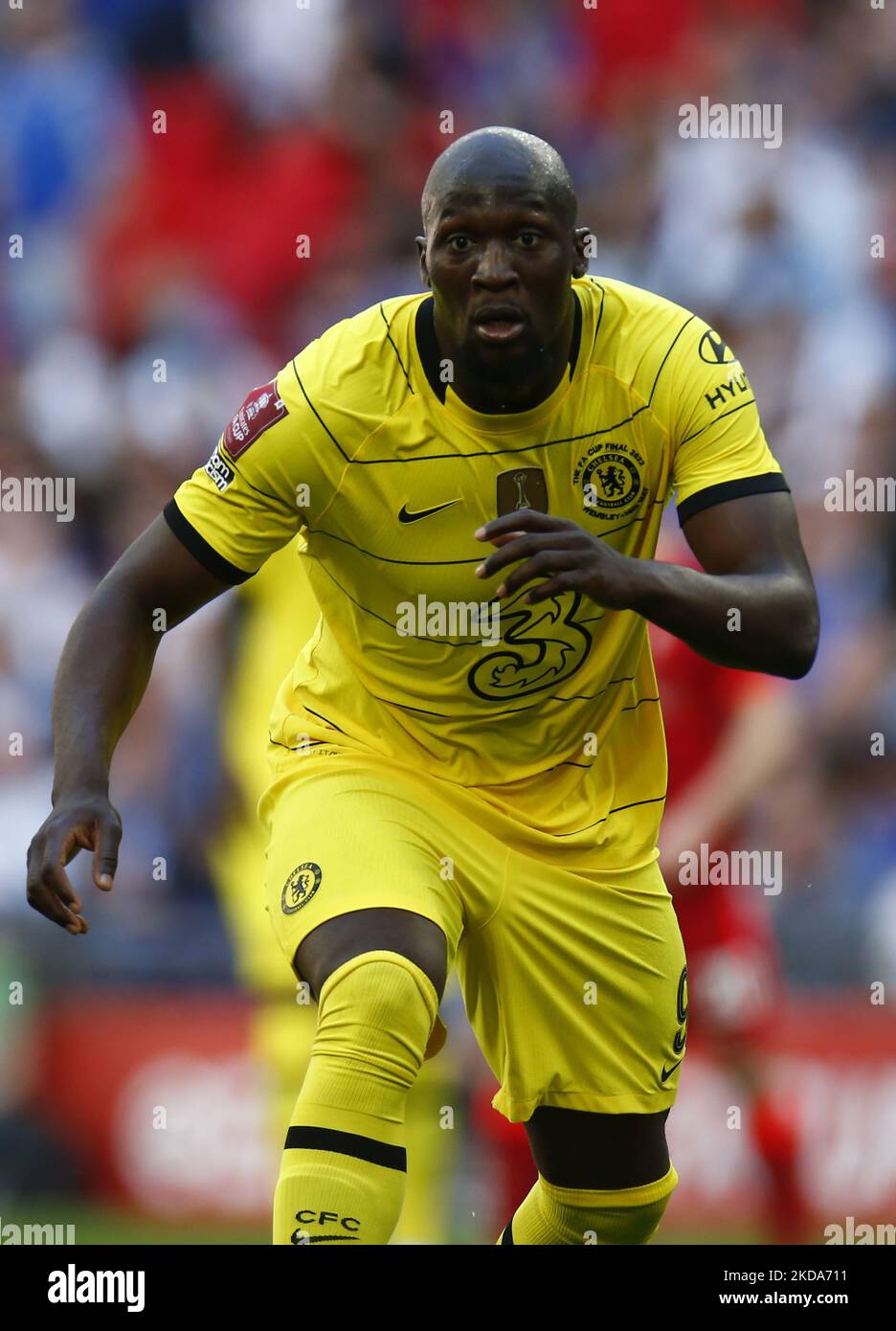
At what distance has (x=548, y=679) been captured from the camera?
185 inches

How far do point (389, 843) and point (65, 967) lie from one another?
366 cm

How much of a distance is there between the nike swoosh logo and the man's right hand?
0.89 metres

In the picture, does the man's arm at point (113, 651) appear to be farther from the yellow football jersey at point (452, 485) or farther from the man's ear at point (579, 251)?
the man's ear at point (579, 251)

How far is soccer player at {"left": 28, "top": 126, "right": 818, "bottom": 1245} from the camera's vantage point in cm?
404

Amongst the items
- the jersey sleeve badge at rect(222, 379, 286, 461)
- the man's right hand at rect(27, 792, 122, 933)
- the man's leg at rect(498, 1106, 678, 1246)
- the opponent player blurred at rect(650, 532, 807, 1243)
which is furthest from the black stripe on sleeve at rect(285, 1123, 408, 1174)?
the opponent player blurred at rect(650, 532, 807, 1243)

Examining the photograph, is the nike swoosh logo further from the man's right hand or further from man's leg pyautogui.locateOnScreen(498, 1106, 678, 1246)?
man's leg pyautogui.locateOnScreen(498, 1106, 678, 1246)

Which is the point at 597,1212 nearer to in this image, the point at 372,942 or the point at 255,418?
the point at 372,942

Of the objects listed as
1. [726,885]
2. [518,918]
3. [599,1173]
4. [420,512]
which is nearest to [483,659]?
[420,512]

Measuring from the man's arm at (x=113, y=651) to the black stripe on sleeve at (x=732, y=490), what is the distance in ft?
3.46

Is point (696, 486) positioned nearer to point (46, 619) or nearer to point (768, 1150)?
point (768, 1150)

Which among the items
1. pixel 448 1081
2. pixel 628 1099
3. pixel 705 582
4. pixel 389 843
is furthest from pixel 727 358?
pixel 448 1081

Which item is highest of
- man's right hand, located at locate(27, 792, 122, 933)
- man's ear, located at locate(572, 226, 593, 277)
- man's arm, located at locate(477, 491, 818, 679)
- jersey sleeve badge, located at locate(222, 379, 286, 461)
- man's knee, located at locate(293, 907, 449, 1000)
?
man's ear, located at locate(572, 226, 593, 277)

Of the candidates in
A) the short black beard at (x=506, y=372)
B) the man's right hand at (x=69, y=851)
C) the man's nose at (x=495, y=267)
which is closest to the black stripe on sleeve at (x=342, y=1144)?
the man's right hand at (x=69, y=851)

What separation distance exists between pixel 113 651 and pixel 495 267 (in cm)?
117
